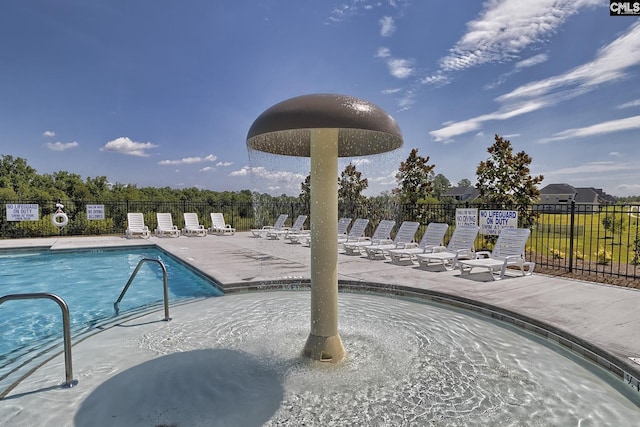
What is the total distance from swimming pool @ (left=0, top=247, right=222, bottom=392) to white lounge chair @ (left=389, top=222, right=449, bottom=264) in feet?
16.2

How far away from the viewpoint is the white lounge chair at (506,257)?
24.9 feet

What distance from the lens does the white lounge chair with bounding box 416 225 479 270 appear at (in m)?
8.71

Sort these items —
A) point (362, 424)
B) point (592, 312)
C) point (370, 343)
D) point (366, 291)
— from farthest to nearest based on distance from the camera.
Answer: point (366, 291) → point (592, 312) → point (370, 343) → point (362, 424)

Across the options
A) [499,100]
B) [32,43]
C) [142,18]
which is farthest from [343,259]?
[32,43]

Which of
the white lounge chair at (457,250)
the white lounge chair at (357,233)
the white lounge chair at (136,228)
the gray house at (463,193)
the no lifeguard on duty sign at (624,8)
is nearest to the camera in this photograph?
the no lifeguard on duty sign at (624,8)

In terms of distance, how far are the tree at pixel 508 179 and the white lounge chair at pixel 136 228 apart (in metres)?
15.0

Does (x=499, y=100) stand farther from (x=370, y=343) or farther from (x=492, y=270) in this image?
(x=370, y=343)

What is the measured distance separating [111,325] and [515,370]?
5.24 meters

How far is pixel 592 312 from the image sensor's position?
5.03 metres

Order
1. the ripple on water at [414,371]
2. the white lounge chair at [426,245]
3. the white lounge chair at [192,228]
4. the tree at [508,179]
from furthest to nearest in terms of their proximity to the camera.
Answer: the white lounge chair at [192,228] → the tree at [508,179] → the white lounge chair at [426,245] → the ripple on water at [414,371]

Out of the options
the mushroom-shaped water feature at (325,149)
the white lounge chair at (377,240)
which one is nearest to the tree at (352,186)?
the white lounge chair at (377,240)

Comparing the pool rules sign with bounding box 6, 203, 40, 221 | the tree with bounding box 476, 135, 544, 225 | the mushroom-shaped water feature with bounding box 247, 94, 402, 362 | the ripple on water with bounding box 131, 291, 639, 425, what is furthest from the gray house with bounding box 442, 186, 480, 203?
the mushroom-shaped water feature with bounding box 247, 94, 402, 362

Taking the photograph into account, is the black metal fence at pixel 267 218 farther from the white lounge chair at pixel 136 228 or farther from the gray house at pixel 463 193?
the gray house at pixel 463 193

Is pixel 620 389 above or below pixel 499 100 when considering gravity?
below
